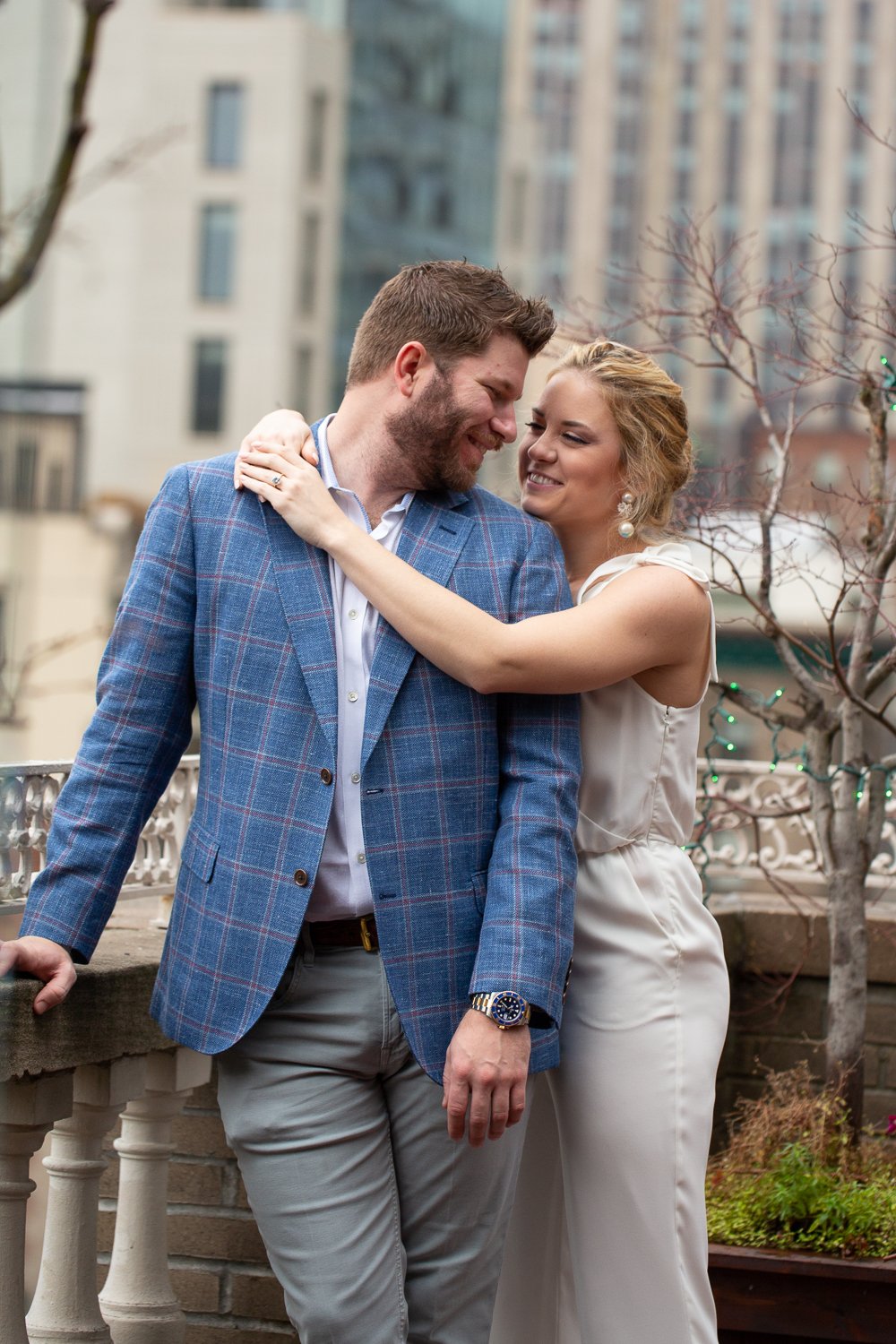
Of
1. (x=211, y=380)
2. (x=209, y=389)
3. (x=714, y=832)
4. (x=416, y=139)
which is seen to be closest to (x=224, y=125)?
(x=211, y=380)

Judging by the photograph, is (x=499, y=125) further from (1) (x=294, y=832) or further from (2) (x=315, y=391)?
(1) (x=294, y=832)

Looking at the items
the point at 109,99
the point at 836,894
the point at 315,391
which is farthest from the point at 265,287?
the point at 836,894

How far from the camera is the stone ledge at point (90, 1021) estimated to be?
8.84 ft

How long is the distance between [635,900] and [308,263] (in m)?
48.1

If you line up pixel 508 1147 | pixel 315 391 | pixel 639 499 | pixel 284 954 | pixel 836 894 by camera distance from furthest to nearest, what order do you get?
pixel 315 391 < pixel 836 894 < pixel 639 499 < pixel 508 1147 < pixel 284 954

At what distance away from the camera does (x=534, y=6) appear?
3543 inches

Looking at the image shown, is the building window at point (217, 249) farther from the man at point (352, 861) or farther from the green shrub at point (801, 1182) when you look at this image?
the man at point (352, 861)

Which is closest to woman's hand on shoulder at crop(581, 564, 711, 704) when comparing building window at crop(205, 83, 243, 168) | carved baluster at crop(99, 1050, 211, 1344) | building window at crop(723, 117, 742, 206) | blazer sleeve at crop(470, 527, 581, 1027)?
blazer sleeve at crop(470, 527, 581, 1027)

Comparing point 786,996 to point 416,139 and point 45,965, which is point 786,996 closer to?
point 45,965

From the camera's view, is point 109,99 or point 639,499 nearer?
point 639,499

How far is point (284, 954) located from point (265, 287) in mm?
47648

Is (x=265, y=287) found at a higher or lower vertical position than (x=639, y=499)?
higher

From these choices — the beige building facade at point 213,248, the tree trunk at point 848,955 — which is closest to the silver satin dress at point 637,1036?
the tree trunk at point 848,955

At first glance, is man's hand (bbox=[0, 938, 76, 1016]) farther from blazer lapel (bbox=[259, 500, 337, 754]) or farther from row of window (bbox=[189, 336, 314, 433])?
row of window (bbox=[189, 336, 314, 433])
